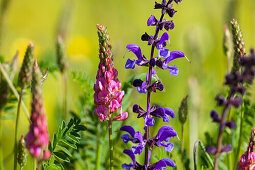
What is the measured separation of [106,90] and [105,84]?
0.08ft

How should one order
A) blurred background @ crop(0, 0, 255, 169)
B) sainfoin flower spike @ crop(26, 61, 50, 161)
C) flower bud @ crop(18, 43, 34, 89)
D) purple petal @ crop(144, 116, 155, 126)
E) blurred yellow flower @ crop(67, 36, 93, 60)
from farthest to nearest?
blurred yellow flower @ crop(67, 36, 93, 60)
blurred background @ crop(0, 0, 255, 169)
flower bud @ crop(18, 43, 34, 89)
purple petal @ crop(144, 116, 155, 126)
sainfoin flower spike @ crop(26, 61, 50, 161)

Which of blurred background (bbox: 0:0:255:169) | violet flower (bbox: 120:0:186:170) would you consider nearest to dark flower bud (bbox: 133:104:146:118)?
violet flower (bbox: 120:0:186:170)

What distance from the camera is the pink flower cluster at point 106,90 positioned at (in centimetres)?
150

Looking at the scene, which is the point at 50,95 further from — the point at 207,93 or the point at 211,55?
the point at 211,55

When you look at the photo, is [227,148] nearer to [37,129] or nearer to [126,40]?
[37,129]

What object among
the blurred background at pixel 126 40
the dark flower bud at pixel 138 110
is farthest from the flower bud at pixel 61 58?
the dark flower bud at pixel 138 110

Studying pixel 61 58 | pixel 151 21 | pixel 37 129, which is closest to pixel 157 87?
pixel 151 21

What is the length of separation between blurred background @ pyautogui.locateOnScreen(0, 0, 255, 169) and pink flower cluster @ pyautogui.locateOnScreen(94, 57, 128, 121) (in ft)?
3.09

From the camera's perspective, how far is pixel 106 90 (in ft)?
4.93

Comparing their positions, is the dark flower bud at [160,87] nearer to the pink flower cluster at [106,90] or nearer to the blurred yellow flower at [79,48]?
the pink flower cluster at [106,90]

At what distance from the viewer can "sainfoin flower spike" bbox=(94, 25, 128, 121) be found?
1.50 meters

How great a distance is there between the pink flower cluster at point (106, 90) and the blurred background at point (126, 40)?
0.94 meters

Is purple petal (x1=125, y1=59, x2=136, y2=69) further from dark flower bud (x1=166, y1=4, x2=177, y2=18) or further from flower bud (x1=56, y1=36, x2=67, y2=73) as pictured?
flower bud (x1=56, y1=36, x2=67, y2=73)

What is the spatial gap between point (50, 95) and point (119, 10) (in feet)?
8.50
